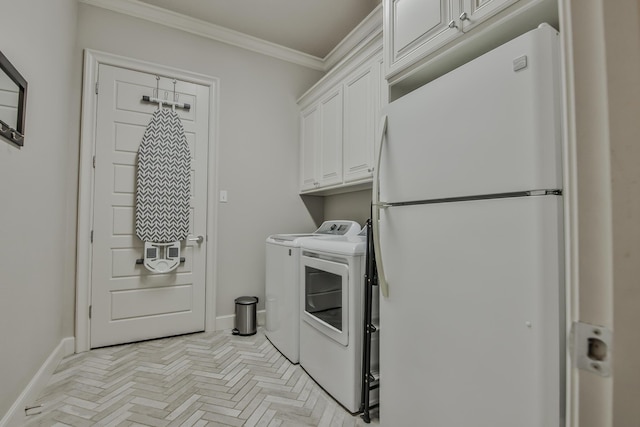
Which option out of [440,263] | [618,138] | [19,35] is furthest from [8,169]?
[618,138]

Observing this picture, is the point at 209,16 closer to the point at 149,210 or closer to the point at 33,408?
the point at 149,210

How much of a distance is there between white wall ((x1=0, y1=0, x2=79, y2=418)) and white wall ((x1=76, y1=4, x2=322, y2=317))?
0.77 m

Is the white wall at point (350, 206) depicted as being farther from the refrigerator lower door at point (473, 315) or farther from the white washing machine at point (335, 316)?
the refrigerator lower door at point (473, 315)

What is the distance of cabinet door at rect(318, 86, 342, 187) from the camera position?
2.55m

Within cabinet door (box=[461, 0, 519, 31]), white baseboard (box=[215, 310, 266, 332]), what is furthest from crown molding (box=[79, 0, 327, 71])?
→ white baseboard (box=[215, 310, 266, 332])

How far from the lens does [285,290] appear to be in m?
2.29

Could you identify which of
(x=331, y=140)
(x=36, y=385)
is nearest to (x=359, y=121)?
(x=331, y=140)

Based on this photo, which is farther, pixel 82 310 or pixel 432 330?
pixel 82 310

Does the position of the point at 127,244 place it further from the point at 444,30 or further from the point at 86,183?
the point at 444,30

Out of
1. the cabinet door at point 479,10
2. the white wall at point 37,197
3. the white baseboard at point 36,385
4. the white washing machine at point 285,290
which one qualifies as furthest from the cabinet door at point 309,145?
the white baseboard at point 36,385

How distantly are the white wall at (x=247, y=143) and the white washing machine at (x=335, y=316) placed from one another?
1063mm

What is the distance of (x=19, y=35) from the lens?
1.43m

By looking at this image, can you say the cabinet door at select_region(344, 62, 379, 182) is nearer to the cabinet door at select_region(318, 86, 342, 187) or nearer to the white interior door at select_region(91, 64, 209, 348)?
the cabinet door at select_region(318, 86, 342, 187)

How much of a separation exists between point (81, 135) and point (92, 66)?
57 cm
